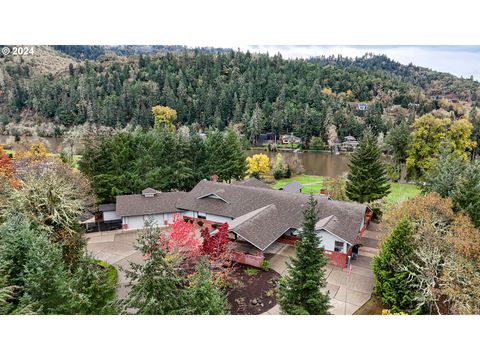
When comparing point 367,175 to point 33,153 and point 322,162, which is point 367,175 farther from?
point 33,153

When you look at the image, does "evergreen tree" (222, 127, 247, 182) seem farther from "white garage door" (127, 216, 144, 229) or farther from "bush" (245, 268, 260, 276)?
"bush" (245, 268, 260, 276)

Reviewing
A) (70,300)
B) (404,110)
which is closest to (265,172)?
(70,300)

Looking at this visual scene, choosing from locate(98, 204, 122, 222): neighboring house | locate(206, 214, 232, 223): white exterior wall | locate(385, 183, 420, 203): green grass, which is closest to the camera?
locate(206, 214, 232, 223): white exterior wall

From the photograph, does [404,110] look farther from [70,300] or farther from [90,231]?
[70,300]

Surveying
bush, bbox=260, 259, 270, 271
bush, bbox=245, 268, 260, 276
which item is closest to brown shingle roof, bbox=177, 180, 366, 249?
bush, bbox=260, 259, 270, 271

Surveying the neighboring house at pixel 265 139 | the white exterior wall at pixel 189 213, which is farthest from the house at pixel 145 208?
the neighboring house at pixel 265 139

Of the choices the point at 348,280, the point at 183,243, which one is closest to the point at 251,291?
the point at 183,243

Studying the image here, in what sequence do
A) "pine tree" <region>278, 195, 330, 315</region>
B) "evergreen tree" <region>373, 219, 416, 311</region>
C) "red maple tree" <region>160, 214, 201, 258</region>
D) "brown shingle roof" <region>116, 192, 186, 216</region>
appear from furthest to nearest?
"brown shingle roof" <region>116, 192, 186, 216</region> → "red maple tree" <region>160, 214, 201, 258</region> → "evergreen tree" <region>373, 219, 416, 311</region> → "pine tree" <region>278, 195, 330, 315</region>
